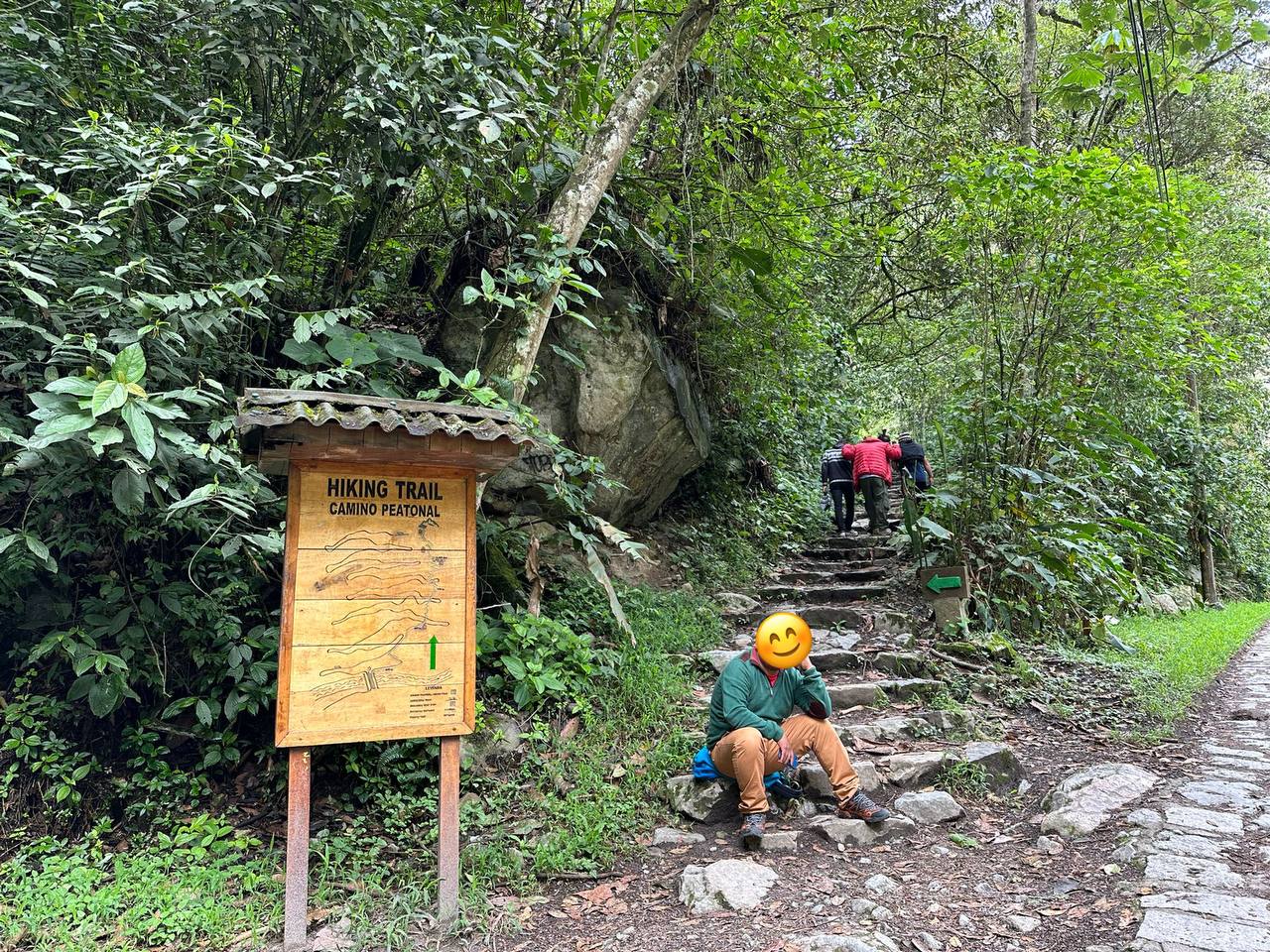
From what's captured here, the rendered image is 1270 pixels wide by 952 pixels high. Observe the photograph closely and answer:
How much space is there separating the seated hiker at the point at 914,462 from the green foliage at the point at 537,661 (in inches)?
270

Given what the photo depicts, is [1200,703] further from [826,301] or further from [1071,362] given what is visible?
[826,301]

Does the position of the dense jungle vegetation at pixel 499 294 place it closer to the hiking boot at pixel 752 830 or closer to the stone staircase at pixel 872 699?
the stone staircase at pixel 872 699

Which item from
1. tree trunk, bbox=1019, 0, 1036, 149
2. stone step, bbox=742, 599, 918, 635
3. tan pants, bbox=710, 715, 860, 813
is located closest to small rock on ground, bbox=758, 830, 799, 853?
tan pants, bbox=710, 715, 860, 813

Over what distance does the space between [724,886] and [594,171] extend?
15.3 feet

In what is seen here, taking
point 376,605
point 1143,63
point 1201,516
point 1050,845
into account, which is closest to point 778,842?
point 1050,845

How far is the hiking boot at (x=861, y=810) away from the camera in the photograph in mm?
3994

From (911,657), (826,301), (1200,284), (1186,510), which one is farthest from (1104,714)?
(1186,510)

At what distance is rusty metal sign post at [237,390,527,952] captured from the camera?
317 cm

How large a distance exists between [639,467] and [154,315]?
474 centimetres

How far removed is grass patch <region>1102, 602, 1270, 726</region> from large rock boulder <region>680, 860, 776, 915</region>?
3987 millimetres

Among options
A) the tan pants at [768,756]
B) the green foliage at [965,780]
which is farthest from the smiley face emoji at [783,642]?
the green foliage at [965,780]

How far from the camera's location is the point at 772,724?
4055 millimetres

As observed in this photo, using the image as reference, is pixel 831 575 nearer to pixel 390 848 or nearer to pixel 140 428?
pixel 390 848

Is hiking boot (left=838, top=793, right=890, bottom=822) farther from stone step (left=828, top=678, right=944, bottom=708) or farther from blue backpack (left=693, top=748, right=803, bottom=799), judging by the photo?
stone step (left=828, top=678, right=944, bottom=708)
